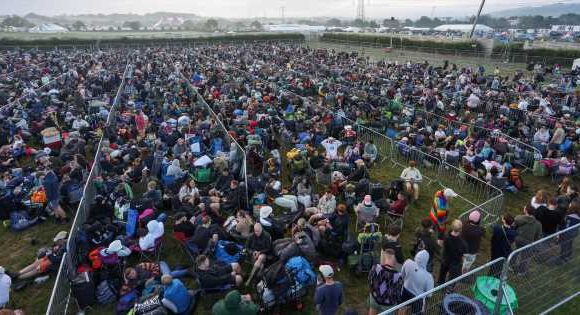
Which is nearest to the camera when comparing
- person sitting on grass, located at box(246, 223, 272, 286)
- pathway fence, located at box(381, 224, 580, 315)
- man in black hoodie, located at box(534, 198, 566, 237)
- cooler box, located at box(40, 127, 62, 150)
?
pathway fence, located at box(381, 224, 580, 315)

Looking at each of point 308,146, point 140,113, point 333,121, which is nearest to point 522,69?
point 333,121

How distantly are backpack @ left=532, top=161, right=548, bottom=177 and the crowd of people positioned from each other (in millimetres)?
46

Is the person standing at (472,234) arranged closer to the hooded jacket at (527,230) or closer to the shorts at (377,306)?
the hooded jacket at (527,230)

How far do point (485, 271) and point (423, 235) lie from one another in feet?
4.65

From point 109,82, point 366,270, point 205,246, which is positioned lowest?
point 366,270

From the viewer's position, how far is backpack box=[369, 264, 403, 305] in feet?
18.2

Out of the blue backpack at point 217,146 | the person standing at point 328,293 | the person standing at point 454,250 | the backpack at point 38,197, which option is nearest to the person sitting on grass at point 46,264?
the backpack at point 38,197

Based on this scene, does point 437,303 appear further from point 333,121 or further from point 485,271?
point 333,121

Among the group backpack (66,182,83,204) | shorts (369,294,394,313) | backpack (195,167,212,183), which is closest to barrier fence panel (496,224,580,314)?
shorts (369,294,394,313)

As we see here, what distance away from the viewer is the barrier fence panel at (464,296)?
16.5 feet

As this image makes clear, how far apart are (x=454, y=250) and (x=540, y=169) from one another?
28.3 ft

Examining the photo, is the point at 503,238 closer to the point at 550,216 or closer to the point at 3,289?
the point at 550,216

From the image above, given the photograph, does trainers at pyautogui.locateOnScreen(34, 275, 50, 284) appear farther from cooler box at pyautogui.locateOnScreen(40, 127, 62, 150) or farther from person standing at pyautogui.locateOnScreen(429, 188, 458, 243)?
person standing at pyautogui.locateOnScreen(429, 188, 458, 243)

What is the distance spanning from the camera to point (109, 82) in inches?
1007
